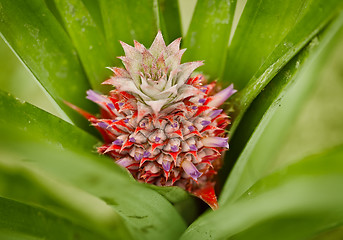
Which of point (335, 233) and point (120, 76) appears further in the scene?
point (335, 233)

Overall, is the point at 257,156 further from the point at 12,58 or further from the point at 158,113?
the point at 12,58

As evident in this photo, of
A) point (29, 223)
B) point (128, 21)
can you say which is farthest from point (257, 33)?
point (29, 223)

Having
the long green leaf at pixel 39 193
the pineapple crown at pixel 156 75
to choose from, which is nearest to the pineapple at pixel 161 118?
the pineapple crown at pixel 156 75

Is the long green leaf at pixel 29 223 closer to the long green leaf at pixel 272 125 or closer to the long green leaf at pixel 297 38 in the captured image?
the long green leaf at pixel 272 125

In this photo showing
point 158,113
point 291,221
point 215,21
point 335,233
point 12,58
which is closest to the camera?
point 291,221

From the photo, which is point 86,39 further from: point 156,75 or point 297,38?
point 297,38

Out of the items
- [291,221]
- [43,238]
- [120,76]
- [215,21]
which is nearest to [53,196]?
[43,238]

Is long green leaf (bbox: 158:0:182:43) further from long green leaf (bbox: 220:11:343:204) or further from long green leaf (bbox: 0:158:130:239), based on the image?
long green leaf (bbox: 0:158:130:239)
